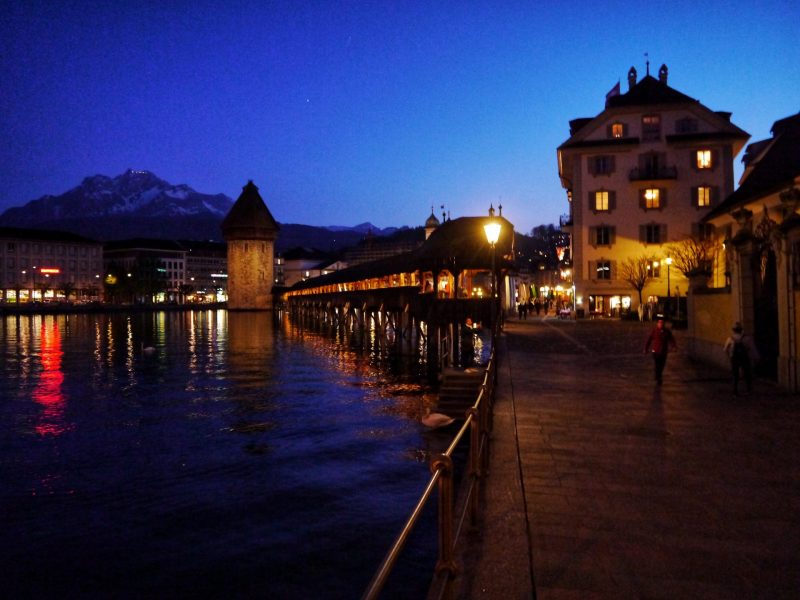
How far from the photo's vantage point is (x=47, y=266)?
131m

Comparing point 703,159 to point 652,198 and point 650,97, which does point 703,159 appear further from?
point 650,97

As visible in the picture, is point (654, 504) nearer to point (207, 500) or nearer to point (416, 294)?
point (207, 500)

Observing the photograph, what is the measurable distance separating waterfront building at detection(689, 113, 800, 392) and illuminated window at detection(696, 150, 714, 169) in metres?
27.3

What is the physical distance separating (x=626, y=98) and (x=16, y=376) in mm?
41848

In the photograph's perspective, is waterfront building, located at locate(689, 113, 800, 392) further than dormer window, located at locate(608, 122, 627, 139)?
No

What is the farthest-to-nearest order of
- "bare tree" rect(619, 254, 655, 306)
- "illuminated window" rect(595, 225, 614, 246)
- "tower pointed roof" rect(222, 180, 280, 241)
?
"tower pointed roof" rect(222, 180, 280, 241)
"illuminated window" rect(595, 225, 614, 246)
"bare tree" rect(619, 254, 655, 306)

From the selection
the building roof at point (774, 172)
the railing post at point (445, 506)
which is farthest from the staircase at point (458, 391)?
the railing post at point (445, 506)

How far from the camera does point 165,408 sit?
20609 millimetres

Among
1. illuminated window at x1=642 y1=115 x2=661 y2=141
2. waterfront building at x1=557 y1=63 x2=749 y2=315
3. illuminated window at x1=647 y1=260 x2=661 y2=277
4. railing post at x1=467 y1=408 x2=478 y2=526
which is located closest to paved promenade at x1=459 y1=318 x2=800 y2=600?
railing post at x1=467 y1=408 x2=478 y2=526

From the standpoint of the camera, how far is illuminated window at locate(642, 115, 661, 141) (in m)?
47.1

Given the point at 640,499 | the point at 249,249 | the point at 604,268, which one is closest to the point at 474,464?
the point at 640,499

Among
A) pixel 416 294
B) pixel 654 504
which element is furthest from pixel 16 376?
pixel 654 504

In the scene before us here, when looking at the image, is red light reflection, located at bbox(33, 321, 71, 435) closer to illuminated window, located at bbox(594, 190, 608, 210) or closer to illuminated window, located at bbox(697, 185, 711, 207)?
illuminated window, located at bbox(594, 190, 608, 210)

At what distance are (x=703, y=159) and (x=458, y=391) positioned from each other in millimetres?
37134
